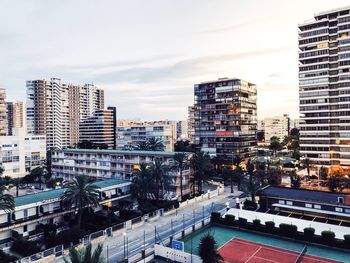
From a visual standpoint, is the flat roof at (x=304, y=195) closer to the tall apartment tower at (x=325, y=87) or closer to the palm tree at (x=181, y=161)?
the palm tree at (x=181, y=161)

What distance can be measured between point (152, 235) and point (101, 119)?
461 feet

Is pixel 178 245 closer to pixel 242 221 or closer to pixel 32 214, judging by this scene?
pixel 242 221

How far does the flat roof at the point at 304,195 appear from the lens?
51188 millimetres

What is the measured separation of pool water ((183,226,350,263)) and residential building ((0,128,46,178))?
3285 inches

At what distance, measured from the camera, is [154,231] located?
4600 cm

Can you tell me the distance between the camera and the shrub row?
40.4m

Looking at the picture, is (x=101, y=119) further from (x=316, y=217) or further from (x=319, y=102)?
(x=316, y=217)

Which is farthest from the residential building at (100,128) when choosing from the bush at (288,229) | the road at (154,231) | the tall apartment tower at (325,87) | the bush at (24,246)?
the bush at (288,229)

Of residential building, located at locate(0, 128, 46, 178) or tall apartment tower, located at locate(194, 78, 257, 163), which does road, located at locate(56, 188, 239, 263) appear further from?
residential building, located at locate(0, 128, 46, 178)

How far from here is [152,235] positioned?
146ft

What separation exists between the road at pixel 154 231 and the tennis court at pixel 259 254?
8926mm

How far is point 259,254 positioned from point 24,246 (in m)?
30.7

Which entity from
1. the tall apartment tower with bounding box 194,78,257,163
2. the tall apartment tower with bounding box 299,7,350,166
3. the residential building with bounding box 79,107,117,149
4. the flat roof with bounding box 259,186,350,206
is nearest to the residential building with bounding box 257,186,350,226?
the flat roof with bounding box 259,186,350,206

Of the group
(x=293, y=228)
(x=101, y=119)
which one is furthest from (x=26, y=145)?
(x=293, y=228)
